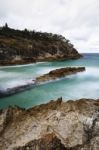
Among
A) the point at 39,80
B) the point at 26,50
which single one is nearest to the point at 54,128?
the point at 39,80

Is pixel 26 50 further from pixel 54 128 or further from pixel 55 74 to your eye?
pixel 54 128

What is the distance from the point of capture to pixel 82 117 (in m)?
12.5

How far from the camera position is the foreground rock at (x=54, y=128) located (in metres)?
11.4

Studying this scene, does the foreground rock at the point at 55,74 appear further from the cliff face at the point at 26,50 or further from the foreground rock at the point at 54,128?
the cliff face at the point at 26,50

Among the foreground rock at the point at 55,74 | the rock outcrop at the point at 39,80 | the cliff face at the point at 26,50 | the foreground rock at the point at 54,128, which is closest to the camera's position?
the foreground rock at the point at 54,128

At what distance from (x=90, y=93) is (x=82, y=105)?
20.3m

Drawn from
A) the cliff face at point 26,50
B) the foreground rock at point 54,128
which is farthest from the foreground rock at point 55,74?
the cliff face at point 26,50

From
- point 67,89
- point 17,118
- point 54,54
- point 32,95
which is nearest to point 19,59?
point 54,54

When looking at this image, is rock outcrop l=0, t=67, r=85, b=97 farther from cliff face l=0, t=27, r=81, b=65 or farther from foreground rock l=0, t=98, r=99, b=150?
cliff face l=0, t=27, r=81, b=65

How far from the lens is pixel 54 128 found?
12.2 metres

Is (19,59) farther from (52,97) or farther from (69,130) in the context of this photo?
(69,130)

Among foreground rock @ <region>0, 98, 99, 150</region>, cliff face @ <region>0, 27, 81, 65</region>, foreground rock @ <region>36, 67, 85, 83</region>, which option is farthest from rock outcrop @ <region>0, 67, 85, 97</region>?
cliff face @ <region>0, 27, 81, 65</region>

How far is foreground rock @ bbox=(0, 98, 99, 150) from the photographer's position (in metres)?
11.4

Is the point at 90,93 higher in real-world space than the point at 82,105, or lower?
Answer: lower
